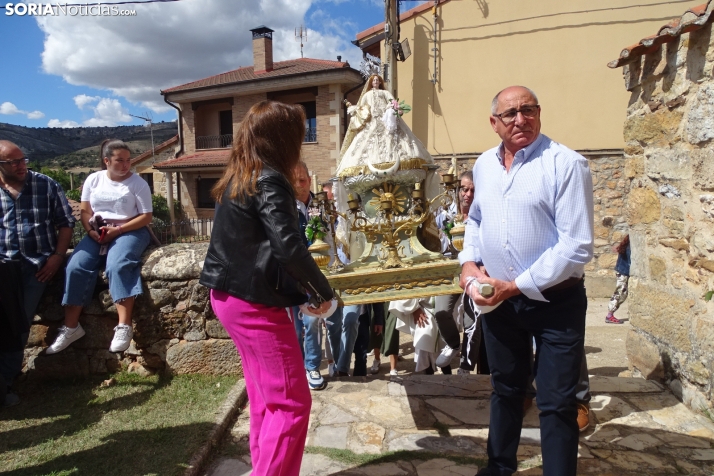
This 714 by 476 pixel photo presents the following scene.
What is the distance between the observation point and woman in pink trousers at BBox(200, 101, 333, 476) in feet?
6.22

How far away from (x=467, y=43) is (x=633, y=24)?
295 cm

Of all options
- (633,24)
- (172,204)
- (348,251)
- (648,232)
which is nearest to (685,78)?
(648,232)

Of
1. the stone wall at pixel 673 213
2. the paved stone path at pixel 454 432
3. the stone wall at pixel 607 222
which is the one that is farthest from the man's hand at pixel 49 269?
the stone wall at pixel 607 222

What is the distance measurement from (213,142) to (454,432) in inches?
732

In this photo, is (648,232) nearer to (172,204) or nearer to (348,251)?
(348,251)

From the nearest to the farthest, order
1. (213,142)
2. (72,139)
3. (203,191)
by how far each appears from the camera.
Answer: (203,191) → (213,142) → (72,139)

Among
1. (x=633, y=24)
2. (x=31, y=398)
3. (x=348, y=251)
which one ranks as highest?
(x=633, y=24)

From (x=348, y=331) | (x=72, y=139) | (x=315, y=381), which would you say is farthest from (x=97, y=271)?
(x=72, y=139)

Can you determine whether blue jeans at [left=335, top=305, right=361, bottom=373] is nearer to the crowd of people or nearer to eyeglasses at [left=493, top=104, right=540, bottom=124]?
the crowd of people

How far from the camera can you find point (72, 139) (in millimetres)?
49688

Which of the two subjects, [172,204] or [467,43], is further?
[172,204]

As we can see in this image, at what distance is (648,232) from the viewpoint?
11.8 ft

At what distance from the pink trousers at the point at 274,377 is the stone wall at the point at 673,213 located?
2488 millimetres

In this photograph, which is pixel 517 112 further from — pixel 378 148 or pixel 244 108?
pixel 244 108
